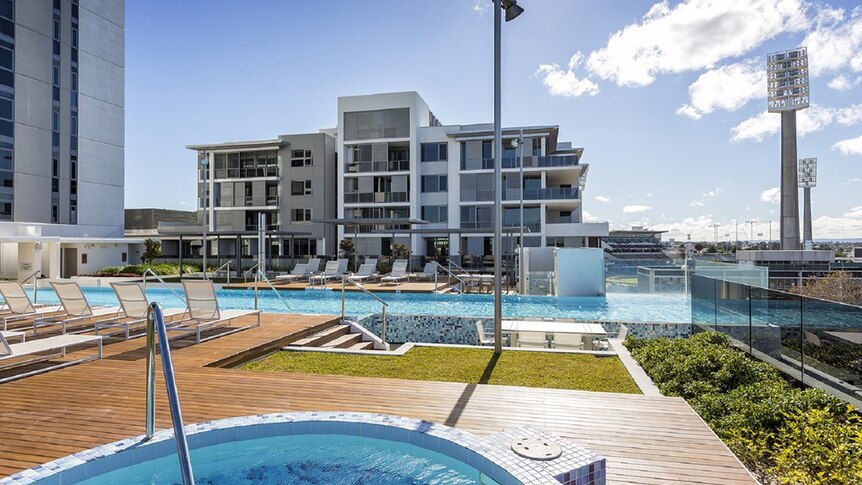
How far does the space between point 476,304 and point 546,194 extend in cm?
1867

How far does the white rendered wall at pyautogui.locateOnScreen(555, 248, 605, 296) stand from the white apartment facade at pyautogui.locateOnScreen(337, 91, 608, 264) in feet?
51.2

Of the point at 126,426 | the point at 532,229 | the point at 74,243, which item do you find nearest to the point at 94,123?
the point at 74,243

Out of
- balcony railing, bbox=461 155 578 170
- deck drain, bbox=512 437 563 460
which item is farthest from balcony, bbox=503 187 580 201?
deck drain, bbox=512 437 563 460

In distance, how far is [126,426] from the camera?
163 inches

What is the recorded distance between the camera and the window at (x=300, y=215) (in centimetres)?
3741

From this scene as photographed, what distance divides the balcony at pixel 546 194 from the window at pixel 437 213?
4.56 meters

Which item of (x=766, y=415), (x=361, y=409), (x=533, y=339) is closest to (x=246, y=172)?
(x=533, y=339)

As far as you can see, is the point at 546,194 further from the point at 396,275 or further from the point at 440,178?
the point at 396,275

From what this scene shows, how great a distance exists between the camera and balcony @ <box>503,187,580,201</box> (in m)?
31.5

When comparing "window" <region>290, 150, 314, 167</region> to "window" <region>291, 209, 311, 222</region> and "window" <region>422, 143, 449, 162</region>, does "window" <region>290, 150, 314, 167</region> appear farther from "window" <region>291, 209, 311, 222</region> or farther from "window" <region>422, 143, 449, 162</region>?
"window" <region>422, 143, 449, 162</region>

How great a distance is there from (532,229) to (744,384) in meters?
26.6

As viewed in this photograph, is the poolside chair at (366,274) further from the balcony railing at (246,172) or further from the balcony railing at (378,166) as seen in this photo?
the balcony railing at (246,172)

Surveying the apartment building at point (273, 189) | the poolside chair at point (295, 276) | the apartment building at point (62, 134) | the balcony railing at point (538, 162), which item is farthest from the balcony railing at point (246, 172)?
the poolside chair at point (295, 276)

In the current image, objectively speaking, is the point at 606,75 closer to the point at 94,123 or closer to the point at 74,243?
the point at 74,243
